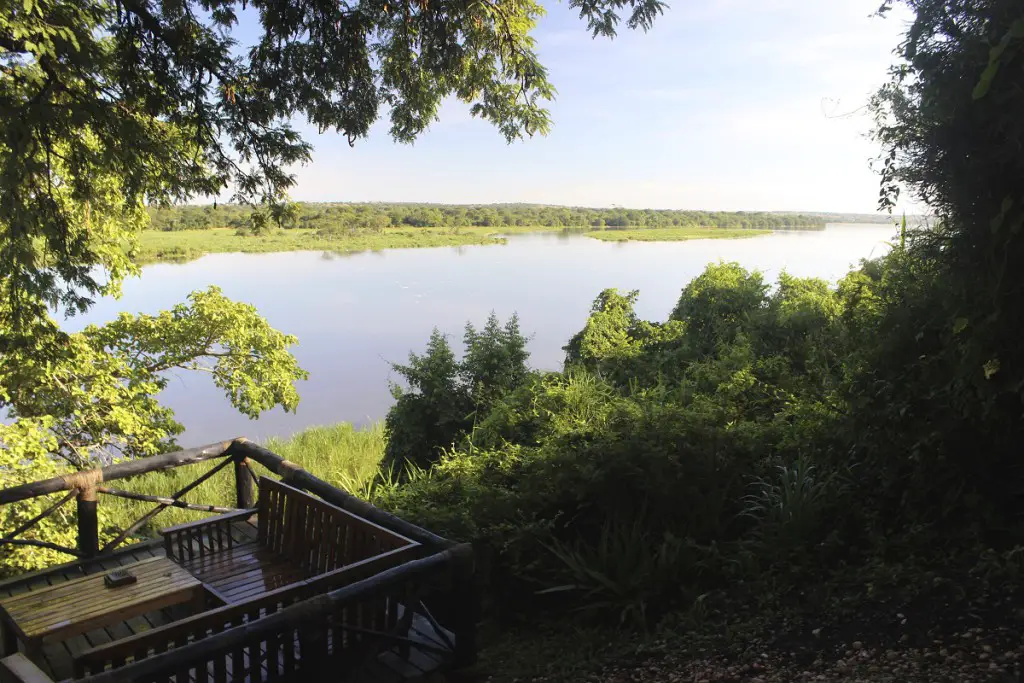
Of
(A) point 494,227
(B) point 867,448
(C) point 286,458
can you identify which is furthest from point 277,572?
(A) point 494,227

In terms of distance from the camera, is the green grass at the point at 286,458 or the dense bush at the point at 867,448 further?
the green grass at the point at 286,458

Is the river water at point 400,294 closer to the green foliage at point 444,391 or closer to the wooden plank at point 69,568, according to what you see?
the green foliage at point 444,391

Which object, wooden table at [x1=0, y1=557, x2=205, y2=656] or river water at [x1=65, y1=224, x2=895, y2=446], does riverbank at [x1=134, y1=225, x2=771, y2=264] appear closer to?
river water at [x1=65, y1=224, x2=895, y2=446]

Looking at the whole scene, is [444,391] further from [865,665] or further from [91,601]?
[865,665]

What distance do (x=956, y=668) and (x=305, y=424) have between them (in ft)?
61.1

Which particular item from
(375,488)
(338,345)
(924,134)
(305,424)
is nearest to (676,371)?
(375,488)

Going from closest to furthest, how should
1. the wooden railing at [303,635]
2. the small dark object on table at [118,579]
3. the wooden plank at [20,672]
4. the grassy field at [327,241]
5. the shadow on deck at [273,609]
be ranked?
the wooden plank at [20,672]
the wooden railing at [303,635]
the shadow on deck at [273,609]
the small dark object on table at [118,579]
the grassy field at [327,241]

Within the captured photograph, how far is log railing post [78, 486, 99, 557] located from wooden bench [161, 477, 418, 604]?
658mm

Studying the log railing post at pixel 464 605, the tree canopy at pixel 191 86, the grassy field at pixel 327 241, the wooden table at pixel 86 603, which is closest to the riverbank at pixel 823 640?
the log railing post at pixel 464 605

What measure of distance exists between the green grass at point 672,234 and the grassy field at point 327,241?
3.83 meters

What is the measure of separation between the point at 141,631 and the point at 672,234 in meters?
22.5

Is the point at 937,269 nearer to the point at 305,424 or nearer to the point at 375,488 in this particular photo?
the point at 375,488

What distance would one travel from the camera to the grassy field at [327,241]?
18677 millimetres

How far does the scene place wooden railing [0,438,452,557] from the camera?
4383mm
